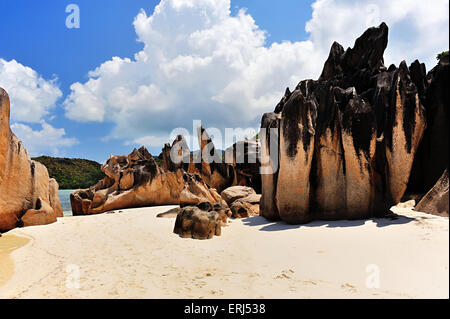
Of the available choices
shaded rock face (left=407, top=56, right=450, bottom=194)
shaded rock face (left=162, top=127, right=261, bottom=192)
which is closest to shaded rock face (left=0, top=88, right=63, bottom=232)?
shaded rock face (left=162, top=127, right=261, bottom=192)

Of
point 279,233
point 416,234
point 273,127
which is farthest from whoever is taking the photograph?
point 273,127

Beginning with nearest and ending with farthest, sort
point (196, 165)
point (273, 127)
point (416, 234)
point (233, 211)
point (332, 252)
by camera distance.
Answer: point (416, 234)
point (332, 252)
point (273, 127)
point (233, 211)
point (196, 165)

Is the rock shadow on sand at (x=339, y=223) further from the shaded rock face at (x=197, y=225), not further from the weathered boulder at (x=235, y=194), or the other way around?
the weathered boulder at (x=235, y=194)

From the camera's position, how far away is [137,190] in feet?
47.6

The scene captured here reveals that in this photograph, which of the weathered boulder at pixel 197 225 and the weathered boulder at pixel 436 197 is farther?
the weathered boulder at pixel 197 225

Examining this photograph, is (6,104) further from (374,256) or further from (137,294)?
(374,256)

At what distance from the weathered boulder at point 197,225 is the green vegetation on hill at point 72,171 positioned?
138ft

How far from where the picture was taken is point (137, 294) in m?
3.30

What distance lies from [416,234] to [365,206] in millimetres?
2407

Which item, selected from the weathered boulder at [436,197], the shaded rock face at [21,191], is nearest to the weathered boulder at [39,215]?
the shaded rock face at [21,191]

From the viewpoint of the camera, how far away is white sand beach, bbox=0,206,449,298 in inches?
110

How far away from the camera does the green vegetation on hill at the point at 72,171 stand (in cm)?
4494

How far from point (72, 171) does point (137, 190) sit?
4230 cm
